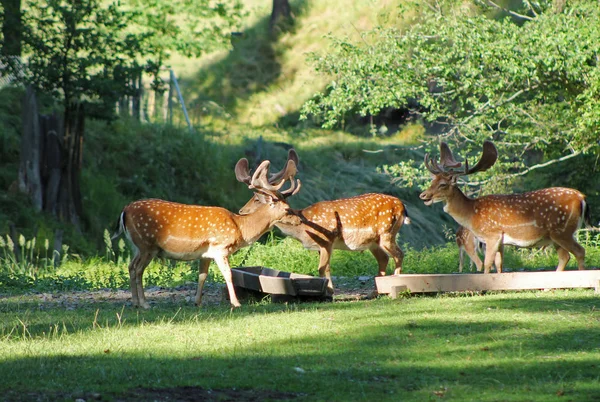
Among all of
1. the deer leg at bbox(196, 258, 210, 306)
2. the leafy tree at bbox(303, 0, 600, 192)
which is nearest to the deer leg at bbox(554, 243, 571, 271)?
the leafy tree at bbox(303, 0, 600, 192)

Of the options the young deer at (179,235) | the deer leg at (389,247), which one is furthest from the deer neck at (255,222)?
the deer leg at (389,247)

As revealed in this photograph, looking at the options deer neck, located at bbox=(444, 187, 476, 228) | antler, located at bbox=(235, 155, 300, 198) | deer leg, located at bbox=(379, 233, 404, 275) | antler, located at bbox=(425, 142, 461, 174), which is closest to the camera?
antler, located at bbox=(235, 155, 300, 198)

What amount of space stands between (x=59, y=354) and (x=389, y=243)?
5718 millimetres

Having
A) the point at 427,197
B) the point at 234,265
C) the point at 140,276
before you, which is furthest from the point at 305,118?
the point at 140,276

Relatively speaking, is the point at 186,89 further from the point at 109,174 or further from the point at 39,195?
the point at 39,195

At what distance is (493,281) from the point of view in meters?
11.6

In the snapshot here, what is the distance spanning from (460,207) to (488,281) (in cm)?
192

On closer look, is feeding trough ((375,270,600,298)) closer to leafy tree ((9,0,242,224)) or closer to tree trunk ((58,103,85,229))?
leafy tree ((9,0,242,224))

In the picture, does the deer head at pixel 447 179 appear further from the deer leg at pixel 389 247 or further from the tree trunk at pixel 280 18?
the tree trunk at pixel 280 18

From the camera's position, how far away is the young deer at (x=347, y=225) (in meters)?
12.5

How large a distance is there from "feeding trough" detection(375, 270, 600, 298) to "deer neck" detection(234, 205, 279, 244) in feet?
5.31

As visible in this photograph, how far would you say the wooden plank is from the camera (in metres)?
11.5

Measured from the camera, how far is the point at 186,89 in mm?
37719

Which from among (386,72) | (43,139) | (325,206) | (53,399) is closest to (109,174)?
(43,139)
